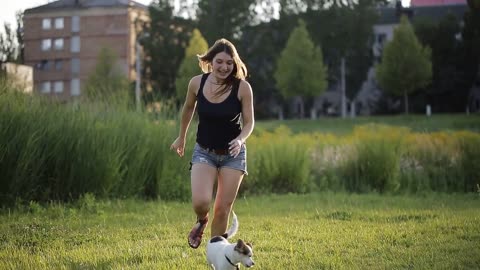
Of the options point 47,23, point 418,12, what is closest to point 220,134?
point 47,23

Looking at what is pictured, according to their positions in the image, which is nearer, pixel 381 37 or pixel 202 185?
pixel 202 185

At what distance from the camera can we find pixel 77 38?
196 ft

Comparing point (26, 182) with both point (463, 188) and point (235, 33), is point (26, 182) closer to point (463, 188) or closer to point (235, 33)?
point (463, 188)

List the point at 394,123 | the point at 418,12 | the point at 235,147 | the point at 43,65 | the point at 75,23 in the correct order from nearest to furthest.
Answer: the point at 235,147, the point at 394,123, the point at 75,23, the point at 418,12, the point at 43,65

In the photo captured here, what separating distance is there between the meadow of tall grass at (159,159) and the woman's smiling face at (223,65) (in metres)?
5.32

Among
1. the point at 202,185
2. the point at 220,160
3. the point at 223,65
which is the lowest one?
the point at 202,185

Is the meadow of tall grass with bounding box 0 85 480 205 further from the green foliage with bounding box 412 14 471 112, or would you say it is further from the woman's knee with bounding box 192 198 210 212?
the green foliage with bounding box 412 14 471 112

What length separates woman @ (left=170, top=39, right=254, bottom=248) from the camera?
17.5ft

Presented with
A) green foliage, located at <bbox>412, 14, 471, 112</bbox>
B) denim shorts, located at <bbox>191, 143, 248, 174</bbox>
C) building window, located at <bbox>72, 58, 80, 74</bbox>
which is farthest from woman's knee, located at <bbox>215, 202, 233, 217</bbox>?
building window, located at <bbox>72, 58, 80, 74</bbox>

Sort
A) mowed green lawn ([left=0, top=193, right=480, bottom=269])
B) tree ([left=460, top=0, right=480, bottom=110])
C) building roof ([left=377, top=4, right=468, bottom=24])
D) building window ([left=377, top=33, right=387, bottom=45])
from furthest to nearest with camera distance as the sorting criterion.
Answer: building roof ([left=377, top=4, right=468, bottom=24]), building window ([left=377, top=33, right=387, bottom=45]), tree ([left=460, top=0, right=480, bottom=110]), mowed green lawn ([left=0, top=193, right=480, bottom=269])

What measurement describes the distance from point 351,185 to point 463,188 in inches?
86.6

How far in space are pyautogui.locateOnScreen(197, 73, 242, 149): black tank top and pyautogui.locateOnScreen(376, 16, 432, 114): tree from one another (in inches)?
1389

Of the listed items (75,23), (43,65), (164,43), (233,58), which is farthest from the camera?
(43,65)

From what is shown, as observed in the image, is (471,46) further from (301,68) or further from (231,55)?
(231,55)
